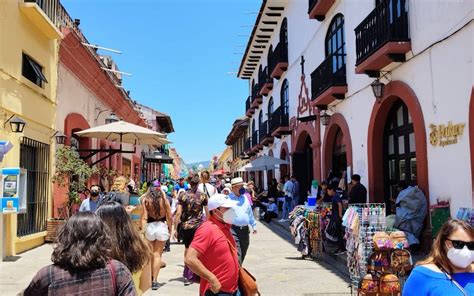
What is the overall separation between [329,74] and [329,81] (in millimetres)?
258

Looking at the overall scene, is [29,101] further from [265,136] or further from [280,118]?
[265,136]

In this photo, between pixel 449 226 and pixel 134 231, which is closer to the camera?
pixel 449 226

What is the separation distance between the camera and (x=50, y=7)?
11430 mm

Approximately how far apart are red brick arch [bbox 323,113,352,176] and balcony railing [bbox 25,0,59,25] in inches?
311

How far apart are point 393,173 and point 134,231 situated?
8.57m

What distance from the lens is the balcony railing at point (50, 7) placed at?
10.9 meters

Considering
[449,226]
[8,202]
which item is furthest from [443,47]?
[8,202]

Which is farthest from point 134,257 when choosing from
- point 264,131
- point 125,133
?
point 264,131

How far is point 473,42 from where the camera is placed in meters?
6.89

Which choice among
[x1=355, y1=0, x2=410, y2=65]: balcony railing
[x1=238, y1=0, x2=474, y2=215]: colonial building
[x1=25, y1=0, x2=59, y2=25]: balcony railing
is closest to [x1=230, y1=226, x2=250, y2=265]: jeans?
[x1=238, y1=0, x2=474, y2=215]: colonial building

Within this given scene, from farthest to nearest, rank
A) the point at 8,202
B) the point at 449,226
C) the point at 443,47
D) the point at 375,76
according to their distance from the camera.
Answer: the point at 375,76, the point at 8,202, the point at 443,47, the point at 449,226

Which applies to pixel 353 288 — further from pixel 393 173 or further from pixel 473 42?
pixel 393 173

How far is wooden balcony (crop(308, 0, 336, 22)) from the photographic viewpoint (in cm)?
1336

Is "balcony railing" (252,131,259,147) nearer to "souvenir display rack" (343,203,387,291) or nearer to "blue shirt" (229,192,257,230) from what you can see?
"blue shirt" (229,192,257,230)
